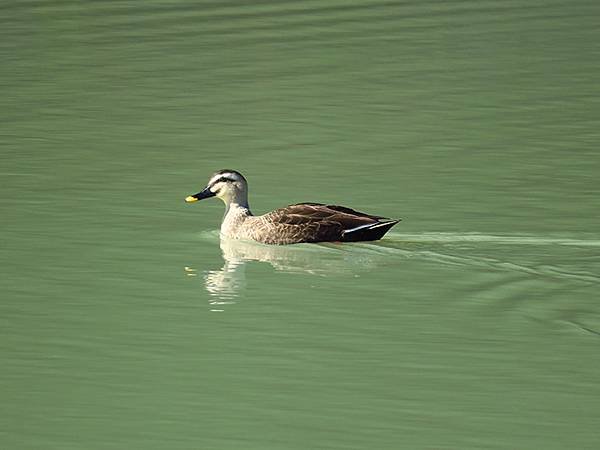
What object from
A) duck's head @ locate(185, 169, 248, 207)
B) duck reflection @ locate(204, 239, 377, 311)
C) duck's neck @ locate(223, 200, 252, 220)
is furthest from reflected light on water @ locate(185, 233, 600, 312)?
duck's head @ locate(185, 169, 248, 207)

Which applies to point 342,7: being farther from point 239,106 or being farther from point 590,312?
point 590,312

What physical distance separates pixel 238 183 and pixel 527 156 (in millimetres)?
3196

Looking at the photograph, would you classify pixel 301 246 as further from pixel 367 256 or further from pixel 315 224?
pixel 367 256

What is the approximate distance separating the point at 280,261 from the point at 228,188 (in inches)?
45.4

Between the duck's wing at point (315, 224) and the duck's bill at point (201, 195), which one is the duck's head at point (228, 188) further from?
the duck's wing at point (315, 224)

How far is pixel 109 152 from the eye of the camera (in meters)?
15.7

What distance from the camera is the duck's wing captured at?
12539 mm

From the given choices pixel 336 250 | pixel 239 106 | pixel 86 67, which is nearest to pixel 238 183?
pixel 336 250

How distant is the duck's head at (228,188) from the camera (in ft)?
44.0

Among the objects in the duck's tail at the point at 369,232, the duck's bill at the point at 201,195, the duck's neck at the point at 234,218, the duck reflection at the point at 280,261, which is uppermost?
the duck's bill at the point at 201,195

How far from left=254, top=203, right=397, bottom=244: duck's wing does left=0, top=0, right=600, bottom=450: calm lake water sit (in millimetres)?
113

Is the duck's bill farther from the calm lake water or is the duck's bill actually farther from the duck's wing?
the duck's wing

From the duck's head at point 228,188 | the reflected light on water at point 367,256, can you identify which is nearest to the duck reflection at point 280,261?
the reflected light on water at point 367,256

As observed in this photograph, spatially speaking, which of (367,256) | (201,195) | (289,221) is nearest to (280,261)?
(289,221)
